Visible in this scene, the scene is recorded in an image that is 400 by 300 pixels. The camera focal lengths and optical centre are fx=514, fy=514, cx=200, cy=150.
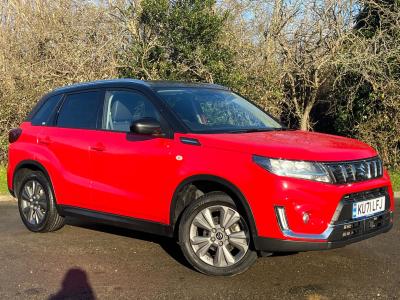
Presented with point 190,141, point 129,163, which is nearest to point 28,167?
point 129,163

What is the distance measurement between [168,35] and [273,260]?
8.02 metres

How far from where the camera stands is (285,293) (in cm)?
424

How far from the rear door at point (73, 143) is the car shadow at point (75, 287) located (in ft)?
3.19

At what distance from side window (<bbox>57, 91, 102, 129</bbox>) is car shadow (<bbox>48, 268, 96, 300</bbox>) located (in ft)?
5.35

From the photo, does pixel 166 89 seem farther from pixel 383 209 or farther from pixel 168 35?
pixel 168 35

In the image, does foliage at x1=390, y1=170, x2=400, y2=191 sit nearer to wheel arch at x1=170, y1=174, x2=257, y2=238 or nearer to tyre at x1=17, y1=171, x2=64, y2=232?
wheel arch at x1=170, y1=174, x2=257, y2=238

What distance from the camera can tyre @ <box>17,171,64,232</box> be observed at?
20.4 ft

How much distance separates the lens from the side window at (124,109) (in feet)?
17.3

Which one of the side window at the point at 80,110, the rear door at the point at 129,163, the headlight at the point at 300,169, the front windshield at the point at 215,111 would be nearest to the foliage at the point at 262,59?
the front windshield at the point at 215,111

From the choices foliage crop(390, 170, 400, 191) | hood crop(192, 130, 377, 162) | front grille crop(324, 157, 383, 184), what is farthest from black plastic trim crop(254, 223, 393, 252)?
foliage crop(390, 170, 400, 191)

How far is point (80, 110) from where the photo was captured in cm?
595

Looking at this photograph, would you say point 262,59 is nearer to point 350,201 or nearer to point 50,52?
point 50,52

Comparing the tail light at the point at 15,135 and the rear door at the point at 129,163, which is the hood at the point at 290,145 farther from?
the tail light at the point at 15,135

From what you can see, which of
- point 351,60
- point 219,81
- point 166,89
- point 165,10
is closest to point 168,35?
point 165,10
